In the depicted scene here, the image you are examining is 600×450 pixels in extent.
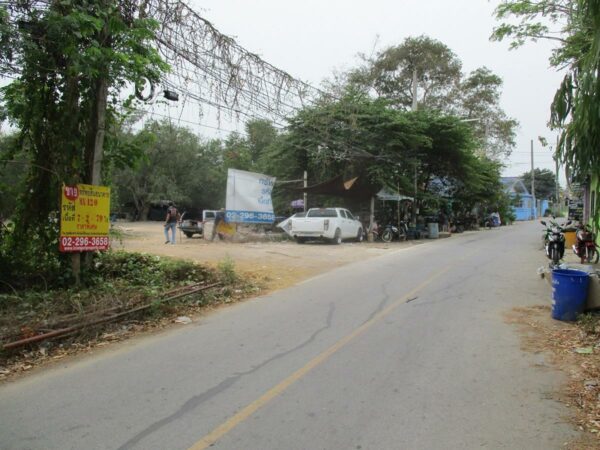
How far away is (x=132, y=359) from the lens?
17.7 feet

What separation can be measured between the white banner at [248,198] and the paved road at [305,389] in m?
11.7

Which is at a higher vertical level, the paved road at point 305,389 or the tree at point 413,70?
the tree at point 413,70

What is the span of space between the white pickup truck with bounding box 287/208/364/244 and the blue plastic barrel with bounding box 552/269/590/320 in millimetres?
13015

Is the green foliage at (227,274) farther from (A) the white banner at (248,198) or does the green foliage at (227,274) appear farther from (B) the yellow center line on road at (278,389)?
(A) the white banner at (248,198)

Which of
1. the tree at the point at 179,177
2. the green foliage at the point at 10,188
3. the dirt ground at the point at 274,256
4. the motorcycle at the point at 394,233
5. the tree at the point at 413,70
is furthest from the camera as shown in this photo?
the tree at the point at 179,177

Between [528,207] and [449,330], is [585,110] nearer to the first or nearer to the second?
[449,330]

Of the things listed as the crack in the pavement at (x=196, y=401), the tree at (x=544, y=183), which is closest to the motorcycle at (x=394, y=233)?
the crack in the pavement at (x=196, y=401)

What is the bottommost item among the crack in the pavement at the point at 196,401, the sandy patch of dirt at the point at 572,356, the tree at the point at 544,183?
the crack in the pavement at the point at 196,401

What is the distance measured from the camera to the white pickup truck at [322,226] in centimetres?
1983

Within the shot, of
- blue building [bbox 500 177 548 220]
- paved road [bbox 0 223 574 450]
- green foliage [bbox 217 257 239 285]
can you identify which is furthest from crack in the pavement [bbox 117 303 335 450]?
blue building [bbox 500 177 548 220]

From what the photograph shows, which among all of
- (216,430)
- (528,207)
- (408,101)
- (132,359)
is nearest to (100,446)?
(216,430)

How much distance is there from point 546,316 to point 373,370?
3.99 m

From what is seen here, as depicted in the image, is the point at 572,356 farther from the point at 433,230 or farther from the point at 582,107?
the point at 433,230

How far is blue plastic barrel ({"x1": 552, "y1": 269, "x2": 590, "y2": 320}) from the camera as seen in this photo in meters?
7.00
